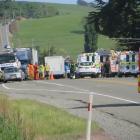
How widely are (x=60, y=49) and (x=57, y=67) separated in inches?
2625

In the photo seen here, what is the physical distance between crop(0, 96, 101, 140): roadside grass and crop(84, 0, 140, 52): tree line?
143ft

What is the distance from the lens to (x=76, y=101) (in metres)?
26.8

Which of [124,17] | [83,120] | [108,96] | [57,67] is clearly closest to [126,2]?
[124,17]

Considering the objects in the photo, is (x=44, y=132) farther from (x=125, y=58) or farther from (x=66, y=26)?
(x=66, y=26)

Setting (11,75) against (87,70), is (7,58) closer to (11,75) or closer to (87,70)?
(11,75)

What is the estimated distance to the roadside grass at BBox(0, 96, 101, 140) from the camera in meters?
13.9

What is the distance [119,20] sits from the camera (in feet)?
214

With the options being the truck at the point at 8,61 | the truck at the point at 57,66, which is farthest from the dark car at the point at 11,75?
the truck at the point at 57,66

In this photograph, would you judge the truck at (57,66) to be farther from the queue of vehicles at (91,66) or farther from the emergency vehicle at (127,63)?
the emergency vehicle at (127,63)

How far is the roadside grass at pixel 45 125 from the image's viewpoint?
1392 cm

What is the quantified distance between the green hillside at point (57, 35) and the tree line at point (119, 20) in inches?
2464

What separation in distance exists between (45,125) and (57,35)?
132 meters

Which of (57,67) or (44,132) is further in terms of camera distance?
(57,67)

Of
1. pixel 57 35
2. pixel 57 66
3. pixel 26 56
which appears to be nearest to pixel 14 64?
pixel 57 66
